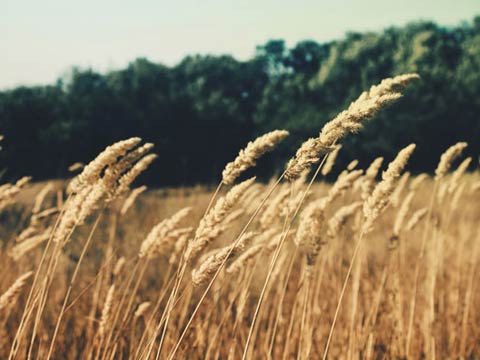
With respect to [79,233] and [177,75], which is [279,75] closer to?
[177,75]

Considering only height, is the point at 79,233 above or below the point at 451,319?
below

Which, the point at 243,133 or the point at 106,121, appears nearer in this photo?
the point at 106,121

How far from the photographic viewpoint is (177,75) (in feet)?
88.0

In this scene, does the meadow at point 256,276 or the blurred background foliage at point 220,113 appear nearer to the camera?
the meadow at point 256,276

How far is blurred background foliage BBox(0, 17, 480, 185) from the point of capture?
17.1 metres

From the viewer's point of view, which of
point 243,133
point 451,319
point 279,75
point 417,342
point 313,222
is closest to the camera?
point 313,222

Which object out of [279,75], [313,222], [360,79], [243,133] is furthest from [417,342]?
[279,75]

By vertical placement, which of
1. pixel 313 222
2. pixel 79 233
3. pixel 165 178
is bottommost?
pixel 165 178

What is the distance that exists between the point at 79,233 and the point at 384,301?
5193 millimetres

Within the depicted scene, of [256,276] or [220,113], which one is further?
[220,113]

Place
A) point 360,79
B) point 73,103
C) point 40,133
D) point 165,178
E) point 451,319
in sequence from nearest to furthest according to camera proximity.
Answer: point 451,319, point 40,133, point 73,103, point 165,178, point 360,79

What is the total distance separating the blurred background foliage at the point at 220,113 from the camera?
17.1 metres

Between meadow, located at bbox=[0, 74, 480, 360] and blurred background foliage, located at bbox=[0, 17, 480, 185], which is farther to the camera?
blurred background foliage, located at bbox=[0, 17, 480, 185]

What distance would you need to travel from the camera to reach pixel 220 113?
2177 cm
